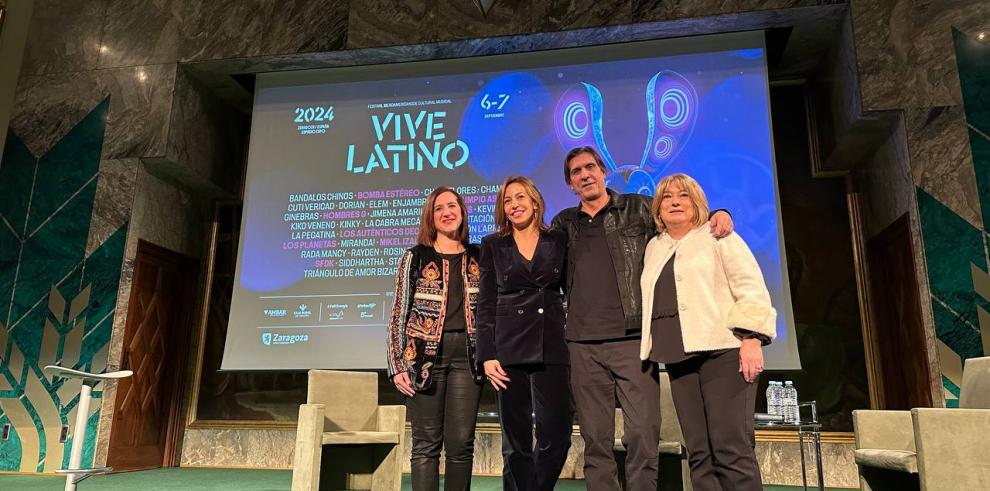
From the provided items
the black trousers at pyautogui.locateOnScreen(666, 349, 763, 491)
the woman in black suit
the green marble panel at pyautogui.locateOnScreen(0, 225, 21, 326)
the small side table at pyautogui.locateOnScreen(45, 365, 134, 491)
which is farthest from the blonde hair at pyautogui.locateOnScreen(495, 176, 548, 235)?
the green marble panel at pyautogui.locateOnScreen(0, 225, 21, 326)

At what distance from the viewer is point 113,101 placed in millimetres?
5043

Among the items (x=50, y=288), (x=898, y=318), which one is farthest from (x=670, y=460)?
(x=50, y=288)

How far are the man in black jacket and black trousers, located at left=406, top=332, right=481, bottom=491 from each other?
372mm

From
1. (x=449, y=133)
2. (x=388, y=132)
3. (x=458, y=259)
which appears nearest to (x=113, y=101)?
(x=388, y=132)

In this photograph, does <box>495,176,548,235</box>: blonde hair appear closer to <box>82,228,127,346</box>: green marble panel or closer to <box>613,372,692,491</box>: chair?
<box>613,372,692,491</box>: chair

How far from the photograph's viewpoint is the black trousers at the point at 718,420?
161cm

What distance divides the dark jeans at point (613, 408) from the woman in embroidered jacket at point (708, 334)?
2.3 inches

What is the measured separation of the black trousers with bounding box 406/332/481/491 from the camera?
202 centimetres

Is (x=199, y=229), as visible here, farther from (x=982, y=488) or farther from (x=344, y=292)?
(x=982, y=488)

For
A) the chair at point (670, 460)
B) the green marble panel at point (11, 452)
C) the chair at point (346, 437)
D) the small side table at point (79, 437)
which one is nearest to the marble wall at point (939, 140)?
the chair at point (670, 460)

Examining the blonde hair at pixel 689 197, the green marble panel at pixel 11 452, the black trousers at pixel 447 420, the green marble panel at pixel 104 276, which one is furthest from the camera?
the green marble panel at pixel 104 276

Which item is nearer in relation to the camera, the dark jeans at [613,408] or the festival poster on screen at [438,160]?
the dark jeans at [613,408]

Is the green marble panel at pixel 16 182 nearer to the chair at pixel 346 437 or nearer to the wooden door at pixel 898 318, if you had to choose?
the chair at pixel 346 437

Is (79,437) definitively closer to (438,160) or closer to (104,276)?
(438,160)
